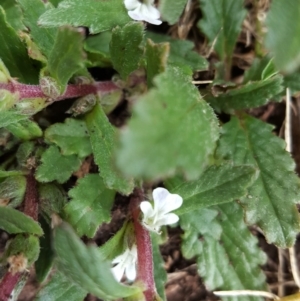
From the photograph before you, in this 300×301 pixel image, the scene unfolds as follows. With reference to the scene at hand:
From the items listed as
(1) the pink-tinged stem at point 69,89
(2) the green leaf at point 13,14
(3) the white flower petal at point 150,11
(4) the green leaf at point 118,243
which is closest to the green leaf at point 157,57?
(3) the white flower petal at point 150,11

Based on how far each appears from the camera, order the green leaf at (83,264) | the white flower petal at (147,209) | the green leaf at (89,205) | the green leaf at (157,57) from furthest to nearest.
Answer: the green leaf at (89,205), the white flower petal at (147,209), the green leaf at (157,57), the green leaf at (83,264)

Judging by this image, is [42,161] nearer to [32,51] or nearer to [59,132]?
[59,132]

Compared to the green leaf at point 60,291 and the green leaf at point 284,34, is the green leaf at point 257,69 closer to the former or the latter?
the green leaf at point 284,34

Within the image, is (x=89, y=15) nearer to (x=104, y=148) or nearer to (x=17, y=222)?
(x=104, y=148)

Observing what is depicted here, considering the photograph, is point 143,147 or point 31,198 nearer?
point 143,147

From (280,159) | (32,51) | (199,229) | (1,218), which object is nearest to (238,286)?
(199,229)

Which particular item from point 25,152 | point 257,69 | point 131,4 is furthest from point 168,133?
point 257,69
